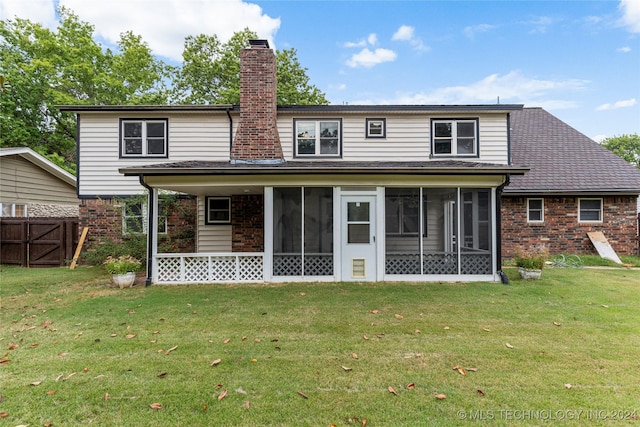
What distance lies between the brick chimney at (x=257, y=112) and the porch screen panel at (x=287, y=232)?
1.98 metres

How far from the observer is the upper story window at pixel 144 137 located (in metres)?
10.9

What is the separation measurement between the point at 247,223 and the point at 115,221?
4.52 metres

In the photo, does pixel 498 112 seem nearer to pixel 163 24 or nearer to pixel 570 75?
pixel 570 75

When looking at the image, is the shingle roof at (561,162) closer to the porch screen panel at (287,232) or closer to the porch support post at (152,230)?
the porch screen panel at (287,232)

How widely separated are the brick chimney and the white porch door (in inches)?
120

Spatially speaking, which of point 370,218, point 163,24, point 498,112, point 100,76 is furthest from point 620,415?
point 163,24

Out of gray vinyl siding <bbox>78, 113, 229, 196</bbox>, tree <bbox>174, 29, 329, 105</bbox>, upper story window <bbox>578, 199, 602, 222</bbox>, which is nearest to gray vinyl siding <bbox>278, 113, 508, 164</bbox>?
gray vinyl siding <bbox>78, 113, 229, 196</bbox>

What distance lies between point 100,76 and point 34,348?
21.4 m

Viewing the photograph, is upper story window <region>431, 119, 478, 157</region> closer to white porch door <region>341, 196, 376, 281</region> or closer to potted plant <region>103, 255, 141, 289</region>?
white porch door <region>341, 196, 376, 281</region>

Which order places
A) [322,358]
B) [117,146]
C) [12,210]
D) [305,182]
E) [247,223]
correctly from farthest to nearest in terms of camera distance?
[12,210]
[117,146]
[247,223]
[305,182]
[322,358]

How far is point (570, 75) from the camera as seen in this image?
15875mm

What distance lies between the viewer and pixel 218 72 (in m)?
22.8

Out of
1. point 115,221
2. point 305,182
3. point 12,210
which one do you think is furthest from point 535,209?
point 12,210

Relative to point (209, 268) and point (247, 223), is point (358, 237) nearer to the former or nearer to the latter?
point (209, 268)
